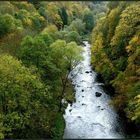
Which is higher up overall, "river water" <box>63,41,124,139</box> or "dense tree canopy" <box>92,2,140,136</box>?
"dense tree canopy" <box>92,2,140,136</box>

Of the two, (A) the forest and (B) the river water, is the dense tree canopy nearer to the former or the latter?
(A) the forest

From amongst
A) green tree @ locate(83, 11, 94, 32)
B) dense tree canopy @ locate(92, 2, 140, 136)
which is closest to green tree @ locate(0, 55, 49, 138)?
A: dense tree canopy @ locate(92, 2, 140, 136)

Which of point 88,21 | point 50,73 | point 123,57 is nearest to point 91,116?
point 50,73

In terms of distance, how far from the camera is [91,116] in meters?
59.3

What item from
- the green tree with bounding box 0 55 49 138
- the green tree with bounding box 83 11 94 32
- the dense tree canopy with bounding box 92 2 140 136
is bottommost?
the green tree with bounding box 0 55 49 138

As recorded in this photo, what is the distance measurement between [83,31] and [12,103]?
110 metres

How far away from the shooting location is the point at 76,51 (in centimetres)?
6062

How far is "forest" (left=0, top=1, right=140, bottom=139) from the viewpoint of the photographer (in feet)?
137

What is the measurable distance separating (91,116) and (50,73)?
10.3 metres

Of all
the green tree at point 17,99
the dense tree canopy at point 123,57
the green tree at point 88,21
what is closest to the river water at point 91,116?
the dense tree canopy at point 123,57

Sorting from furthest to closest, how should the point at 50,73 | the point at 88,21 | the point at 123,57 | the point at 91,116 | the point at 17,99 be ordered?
the point at 88,21, the point at 123,57, the point at 91,116, the point at 50,73, the point at 17,99

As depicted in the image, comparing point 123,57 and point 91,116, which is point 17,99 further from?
point 123,57

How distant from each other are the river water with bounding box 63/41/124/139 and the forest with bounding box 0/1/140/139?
1377 mm

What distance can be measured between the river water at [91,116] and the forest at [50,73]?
138cm
